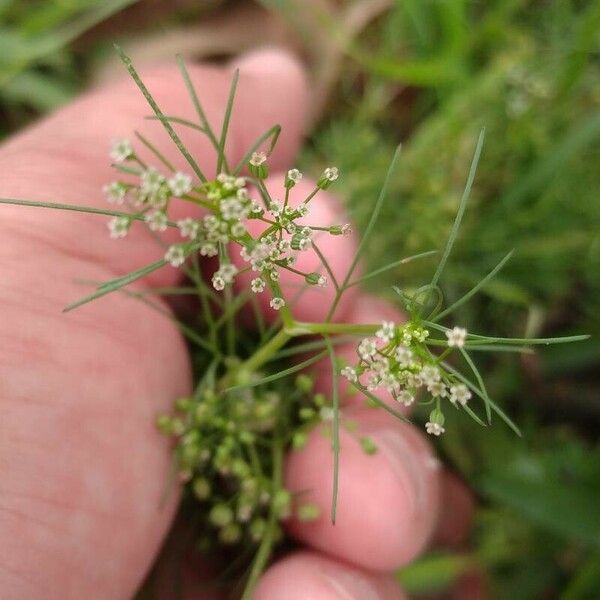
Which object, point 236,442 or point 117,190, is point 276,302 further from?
point 236,442

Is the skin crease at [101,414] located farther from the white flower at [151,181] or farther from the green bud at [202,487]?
the white flower at [151,181]

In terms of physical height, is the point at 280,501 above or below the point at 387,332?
below

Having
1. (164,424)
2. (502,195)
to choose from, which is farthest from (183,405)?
(502,195)

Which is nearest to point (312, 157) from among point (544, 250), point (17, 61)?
point (544, 250)

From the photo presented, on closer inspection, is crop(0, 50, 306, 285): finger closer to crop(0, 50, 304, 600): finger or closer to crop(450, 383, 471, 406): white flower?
crop(0, 50, 304, 600): finger

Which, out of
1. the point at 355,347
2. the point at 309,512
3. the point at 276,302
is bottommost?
the point at 309,512

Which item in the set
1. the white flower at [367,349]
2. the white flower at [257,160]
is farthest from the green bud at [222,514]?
the white flower at [257,160]
